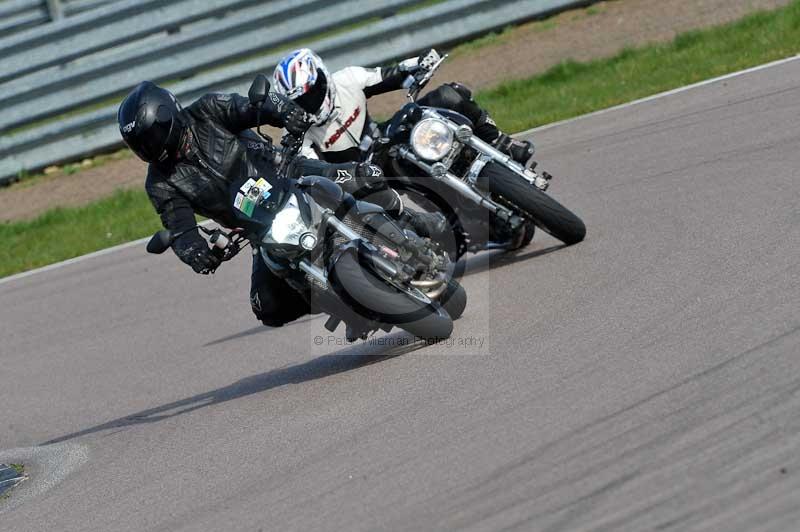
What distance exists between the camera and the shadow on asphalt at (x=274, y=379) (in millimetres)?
6828

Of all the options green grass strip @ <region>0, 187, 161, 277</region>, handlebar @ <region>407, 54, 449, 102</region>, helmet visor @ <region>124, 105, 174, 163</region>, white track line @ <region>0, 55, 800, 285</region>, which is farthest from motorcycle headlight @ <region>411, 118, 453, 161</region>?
green grass strip @ <region>0, 187, 161, 277</region>

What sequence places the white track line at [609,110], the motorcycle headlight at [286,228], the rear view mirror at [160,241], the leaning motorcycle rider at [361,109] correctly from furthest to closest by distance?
the white track line at [609,110] < the leaning motorcycle rider at [361,109] < the motorcycle headlight at [286,228] < the rear view mirror at [160,241]

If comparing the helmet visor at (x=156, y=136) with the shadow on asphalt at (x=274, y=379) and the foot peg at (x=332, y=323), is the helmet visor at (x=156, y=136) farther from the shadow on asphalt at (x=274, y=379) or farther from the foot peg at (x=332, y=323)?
the shadow on asphalt at (x=274, y=379)

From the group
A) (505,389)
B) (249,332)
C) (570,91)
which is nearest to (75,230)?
(249,332)

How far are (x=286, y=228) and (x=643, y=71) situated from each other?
8.01m

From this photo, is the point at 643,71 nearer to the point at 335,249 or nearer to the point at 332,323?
the point at 332,323

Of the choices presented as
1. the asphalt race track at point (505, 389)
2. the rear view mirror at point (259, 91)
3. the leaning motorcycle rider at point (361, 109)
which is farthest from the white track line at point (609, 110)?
the rear view mirror at point (259, 91)

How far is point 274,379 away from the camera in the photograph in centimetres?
706

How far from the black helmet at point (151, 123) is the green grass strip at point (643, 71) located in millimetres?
6589

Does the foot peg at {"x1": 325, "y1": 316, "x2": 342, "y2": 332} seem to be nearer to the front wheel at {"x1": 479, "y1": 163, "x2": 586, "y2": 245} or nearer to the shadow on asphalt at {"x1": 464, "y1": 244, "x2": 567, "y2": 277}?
the front wheel at {"x1": 479, "y1": 163, "x2": 586, "y2": 245}

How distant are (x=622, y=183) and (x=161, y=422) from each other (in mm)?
4169

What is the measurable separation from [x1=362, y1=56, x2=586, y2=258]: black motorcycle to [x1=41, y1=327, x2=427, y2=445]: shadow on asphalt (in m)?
1.00

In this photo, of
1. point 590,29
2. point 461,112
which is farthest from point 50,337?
point 590,29

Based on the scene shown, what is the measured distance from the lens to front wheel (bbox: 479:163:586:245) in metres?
7.45
